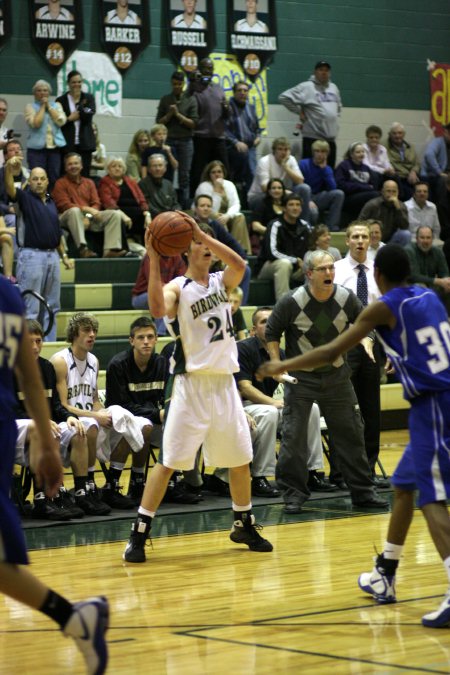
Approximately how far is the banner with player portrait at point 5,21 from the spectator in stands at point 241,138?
2.97 metres

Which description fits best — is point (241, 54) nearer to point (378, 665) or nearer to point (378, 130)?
point (378, 130)

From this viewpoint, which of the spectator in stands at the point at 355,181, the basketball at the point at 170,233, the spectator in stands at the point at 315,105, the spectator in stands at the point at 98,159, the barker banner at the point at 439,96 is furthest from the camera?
the barker banner at the point at 439,96

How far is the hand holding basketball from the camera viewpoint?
640cm

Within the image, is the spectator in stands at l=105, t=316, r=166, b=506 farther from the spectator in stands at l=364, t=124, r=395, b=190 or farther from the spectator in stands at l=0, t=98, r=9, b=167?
the spectator in stands at l=364, t=124, r=395, b=190

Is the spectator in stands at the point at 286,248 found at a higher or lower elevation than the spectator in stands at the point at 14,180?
lower

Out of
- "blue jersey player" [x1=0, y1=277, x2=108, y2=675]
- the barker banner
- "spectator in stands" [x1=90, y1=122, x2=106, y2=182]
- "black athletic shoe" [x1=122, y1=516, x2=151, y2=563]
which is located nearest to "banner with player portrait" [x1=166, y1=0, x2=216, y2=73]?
"spectator in stands" [x1=90, y1=122, x2=106, y2=182]

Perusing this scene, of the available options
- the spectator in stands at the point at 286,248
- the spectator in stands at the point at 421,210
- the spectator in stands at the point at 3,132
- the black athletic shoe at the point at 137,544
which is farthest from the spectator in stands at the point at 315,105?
the black athletic shoe at the point at 137,544

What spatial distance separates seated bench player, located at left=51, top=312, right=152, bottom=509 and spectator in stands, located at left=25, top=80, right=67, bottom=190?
5.35 meters

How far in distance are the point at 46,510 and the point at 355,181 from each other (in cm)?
905

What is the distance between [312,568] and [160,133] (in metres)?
8.58

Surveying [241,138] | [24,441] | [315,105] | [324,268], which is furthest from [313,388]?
[315,105]

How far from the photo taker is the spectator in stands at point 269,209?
1409cm

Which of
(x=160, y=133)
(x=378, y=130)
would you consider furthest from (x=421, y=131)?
(x=160, y=133)

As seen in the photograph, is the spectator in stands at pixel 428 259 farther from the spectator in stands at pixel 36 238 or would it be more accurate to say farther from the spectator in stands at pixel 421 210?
the spectator in stands at pixel 36 238
